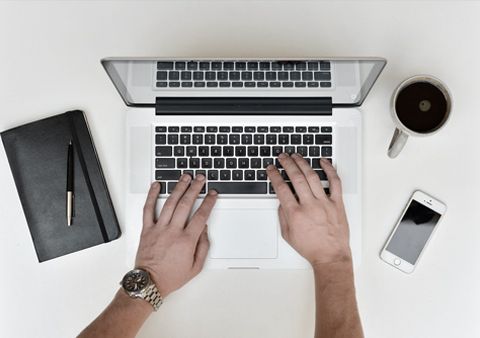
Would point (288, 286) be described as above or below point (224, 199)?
below

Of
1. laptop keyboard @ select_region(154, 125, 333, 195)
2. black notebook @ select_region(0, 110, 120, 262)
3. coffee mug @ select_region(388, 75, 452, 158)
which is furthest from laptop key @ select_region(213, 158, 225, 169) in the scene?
coffee mug @ select_region(388, 75, 452, 158)

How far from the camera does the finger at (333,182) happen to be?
862 mm

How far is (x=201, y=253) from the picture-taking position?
34.6 inches

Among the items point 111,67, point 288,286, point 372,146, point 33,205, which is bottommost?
point 288,286

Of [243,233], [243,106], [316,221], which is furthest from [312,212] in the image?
[243,106]

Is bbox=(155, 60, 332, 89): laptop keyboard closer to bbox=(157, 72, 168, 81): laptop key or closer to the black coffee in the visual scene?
bbox=(157, 72, 168, 81): laptop key

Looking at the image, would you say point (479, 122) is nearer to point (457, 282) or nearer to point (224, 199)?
point (457, 282)

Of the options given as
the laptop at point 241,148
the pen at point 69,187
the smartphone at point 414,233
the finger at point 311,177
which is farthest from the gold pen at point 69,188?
the smartphone at point 414,233

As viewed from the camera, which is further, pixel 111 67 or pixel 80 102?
pixel 80 102

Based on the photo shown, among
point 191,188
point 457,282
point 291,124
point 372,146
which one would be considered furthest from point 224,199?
point 457,282

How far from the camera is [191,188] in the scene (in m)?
0.87

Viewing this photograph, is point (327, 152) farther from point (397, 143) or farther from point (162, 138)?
point (162, 138)

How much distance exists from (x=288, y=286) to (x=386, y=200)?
252mm

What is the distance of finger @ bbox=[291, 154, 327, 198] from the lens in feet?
2.85
